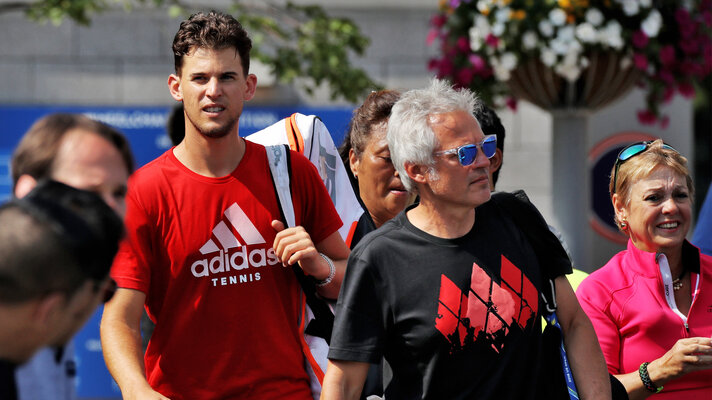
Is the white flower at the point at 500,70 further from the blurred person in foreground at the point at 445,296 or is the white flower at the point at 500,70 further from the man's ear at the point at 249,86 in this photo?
the blurred person in foreground at the point at 445,296

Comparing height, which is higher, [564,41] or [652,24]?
[652,24]

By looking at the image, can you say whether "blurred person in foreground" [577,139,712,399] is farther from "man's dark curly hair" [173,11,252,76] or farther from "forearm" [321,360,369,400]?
"man's dark curly hair" [173,11,252,76]

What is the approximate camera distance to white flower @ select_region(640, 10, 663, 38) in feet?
19.1

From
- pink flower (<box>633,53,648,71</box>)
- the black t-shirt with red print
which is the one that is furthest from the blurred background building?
the black t-shirt with red print

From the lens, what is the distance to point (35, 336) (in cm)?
167

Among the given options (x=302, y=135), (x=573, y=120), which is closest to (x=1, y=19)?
(x=573, y=120)

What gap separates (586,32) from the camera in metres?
5.80

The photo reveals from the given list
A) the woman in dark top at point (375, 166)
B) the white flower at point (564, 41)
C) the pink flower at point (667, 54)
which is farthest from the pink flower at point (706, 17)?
the woman in dark top at point (375, 166)

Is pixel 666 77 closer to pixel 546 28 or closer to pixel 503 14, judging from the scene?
pixel 546 28

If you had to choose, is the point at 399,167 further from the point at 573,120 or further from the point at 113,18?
the point at 113,18

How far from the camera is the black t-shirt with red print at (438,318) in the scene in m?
2.85

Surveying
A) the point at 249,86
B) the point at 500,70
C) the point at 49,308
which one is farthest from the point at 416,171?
the point at 500,70

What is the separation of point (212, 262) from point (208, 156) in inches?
13.8

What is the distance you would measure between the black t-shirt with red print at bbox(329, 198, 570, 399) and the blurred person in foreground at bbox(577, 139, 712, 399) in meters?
0.75
